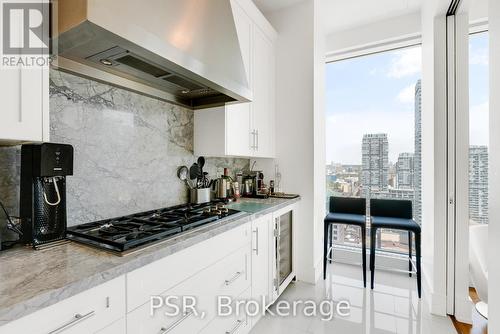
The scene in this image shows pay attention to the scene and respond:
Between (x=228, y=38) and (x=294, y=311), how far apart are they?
225cm

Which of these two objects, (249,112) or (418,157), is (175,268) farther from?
(418,157)

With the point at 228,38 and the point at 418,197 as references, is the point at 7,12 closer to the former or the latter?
the point at 228,38

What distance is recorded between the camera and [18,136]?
0.82 meters

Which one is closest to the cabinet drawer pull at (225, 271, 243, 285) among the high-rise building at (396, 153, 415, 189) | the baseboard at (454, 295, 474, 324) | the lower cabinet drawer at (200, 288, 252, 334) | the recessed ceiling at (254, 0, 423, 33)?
the lower cabinet drawer at (200, 288, 252, 334)

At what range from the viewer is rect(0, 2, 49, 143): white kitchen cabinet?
79cm

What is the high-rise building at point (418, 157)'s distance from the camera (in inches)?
114

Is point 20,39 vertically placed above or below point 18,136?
above

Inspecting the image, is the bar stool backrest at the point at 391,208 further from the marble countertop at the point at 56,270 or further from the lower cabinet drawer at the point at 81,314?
the lower cabinet drawer at the point at 81,314

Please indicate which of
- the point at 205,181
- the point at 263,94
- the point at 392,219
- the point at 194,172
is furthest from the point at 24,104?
the point at 392,219

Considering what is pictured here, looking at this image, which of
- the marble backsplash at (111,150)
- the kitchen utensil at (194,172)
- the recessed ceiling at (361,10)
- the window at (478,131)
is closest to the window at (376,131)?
the recessed ceiling at (361,10)

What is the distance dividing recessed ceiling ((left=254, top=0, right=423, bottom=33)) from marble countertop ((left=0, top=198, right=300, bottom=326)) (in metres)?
2.73

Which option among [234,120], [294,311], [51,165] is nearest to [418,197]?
[294,311]

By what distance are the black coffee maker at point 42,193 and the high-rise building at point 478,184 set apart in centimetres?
269

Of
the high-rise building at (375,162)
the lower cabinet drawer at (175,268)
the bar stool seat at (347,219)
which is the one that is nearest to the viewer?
the lower cabinet drawer at (175,268)
